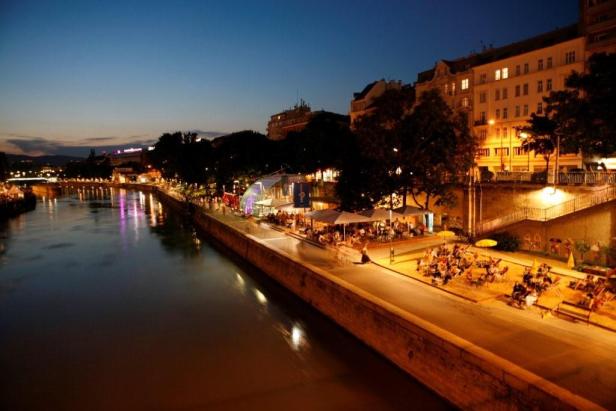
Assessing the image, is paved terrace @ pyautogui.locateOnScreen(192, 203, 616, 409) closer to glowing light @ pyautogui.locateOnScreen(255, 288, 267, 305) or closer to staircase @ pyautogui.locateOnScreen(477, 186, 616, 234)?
glowing light @ pyautogui.locateOnScreen(255, 288, 267, 305)

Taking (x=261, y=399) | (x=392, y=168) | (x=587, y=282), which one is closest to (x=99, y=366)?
(x=261, y=399)

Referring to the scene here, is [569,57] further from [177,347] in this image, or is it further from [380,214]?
[177,347]

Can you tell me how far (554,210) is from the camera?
22.0m

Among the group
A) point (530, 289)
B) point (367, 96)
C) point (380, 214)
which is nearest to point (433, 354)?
point (530, 289)

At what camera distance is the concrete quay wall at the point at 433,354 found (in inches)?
362

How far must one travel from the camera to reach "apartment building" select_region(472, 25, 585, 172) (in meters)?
39.8

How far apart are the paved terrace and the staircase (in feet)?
28.7

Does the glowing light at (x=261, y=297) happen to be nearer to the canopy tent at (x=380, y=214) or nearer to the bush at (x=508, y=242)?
the canopy tent at (x=380, y=214)

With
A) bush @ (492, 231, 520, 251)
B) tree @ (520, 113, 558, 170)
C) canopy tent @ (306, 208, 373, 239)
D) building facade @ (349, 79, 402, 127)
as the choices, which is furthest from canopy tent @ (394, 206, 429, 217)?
building facade @ (349, 79, 402, 127)

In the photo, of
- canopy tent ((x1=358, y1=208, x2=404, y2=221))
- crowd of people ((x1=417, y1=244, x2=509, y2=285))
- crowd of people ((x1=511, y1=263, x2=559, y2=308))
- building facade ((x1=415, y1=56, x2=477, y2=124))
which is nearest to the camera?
crowd of people ((x1=511, y1=263, x2=559, y2=308))

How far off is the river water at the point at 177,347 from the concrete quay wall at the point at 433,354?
61 centimetres

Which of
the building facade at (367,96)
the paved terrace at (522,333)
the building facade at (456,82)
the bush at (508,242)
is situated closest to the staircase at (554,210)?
the bush at (508,242)

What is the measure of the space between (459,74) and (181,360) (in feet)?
150

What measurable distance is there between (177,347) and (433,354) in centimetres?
1059
